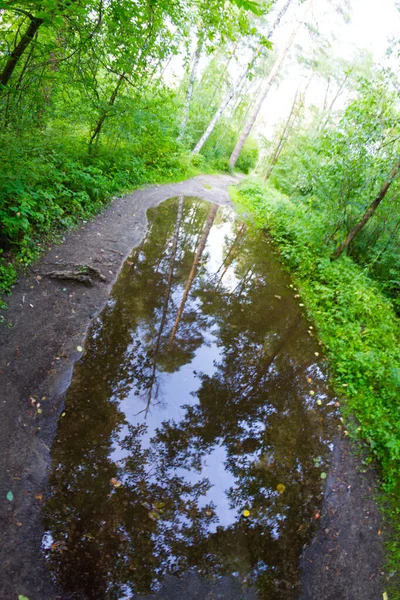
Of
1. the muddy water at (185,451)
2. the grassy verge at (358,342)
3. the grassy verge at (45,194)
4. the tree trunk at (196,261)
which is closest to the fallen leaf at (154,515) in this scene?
the muddy water at (185,451)

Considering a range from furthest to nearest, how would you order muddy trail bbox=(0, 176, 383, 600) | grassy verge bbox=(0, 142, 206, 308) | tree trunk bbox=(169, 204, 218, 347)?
tree trunk bbox=(169, 204, 218, 347)
grassy verge bbox=(0, 142, 206, 308)
muddy trail bbox=(0, 176, 383, 600)

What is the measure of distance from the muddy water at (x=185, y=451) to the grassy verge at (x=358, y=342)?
48cm

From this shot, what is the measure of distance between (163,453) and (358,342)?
463 centimetres

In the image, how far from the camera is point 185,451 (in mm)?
3615

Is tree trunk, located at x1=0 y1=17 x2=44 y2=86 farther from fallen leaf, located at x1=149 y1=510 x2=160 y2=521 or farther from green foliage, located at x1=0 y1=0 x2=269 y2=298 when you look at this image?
fallen leaf, located at x1=149 y1=510 x2=160 y2=521

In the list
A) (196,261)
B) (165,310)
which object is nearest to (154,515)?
(165,310)

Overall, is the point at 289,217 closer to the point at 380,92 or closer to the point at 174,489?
the point at 380,92

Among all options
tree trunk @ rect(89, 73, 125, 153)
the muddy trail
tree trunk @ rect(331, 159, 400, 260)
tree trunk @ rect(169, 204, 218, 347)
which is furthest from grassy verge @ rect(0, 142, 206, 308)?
tree trunk @ rect(331, 159, 400, 260)

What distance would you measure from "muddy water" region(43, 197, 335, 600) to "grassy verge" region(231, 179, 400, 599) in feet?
1.58

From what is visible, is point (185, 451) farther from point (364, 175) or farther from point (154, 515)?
point (364, 175)

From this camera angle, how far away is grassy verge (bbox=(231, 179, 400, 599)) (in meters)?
4.36

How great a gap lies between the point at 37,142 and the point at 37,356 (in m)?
3.66

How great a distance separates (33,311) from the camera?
14.6ft

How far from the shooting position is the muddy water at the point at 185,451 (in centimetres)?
270
